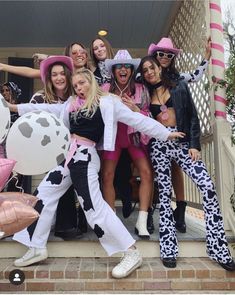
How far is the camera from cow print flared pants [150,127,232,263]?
253cm

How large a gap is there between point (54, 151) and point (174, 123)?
46.9 inches

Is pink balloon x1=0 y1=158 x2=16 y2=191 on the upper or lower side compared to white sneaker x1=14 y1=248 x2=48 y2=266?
upper

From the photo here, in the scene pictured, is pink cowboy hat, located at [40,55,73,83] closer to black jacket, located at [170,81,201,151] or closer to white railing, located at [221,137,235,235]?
black jacket, located at [170,81,201,151]

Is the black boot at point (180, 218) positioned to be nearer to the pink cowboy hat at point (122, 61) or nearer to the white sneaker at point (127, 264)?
the white sneaker at point (127, 264)

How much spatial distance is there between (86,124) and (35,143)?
2.65 ft

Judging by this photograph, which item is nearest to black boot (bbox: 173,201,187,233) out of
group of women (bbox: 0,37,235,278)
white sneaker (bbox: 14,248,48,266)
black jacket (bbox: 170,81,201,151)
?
group of women (bbox: 0,37,235,278)

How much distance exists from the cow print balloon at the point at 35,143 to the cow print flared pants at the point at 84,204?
0.63m

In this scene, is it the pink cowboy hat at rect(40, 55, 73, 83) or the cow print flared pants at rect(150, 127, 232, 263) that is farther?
the pink cowboy hat at rect(40, 55, 73, 83)

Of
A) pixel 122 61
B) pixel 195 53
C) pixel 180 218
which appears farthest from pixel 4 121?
pixel 195 53

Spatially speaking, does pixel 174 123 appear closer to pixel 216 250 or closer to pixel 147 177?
pixel 147 177

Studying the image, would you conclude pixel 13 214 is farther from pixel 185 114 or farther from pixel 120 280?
pixel 185 114

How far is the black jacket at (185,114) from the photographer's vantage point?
268 centimetres

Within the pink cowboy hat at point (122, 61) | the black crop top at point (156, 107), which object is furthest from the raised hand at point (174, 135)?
the pink cowboy hat at point (122, 61)

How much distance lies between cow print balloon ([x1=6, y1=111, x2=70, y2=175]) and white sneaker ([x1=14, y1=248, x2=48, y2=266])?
88 centimetres
